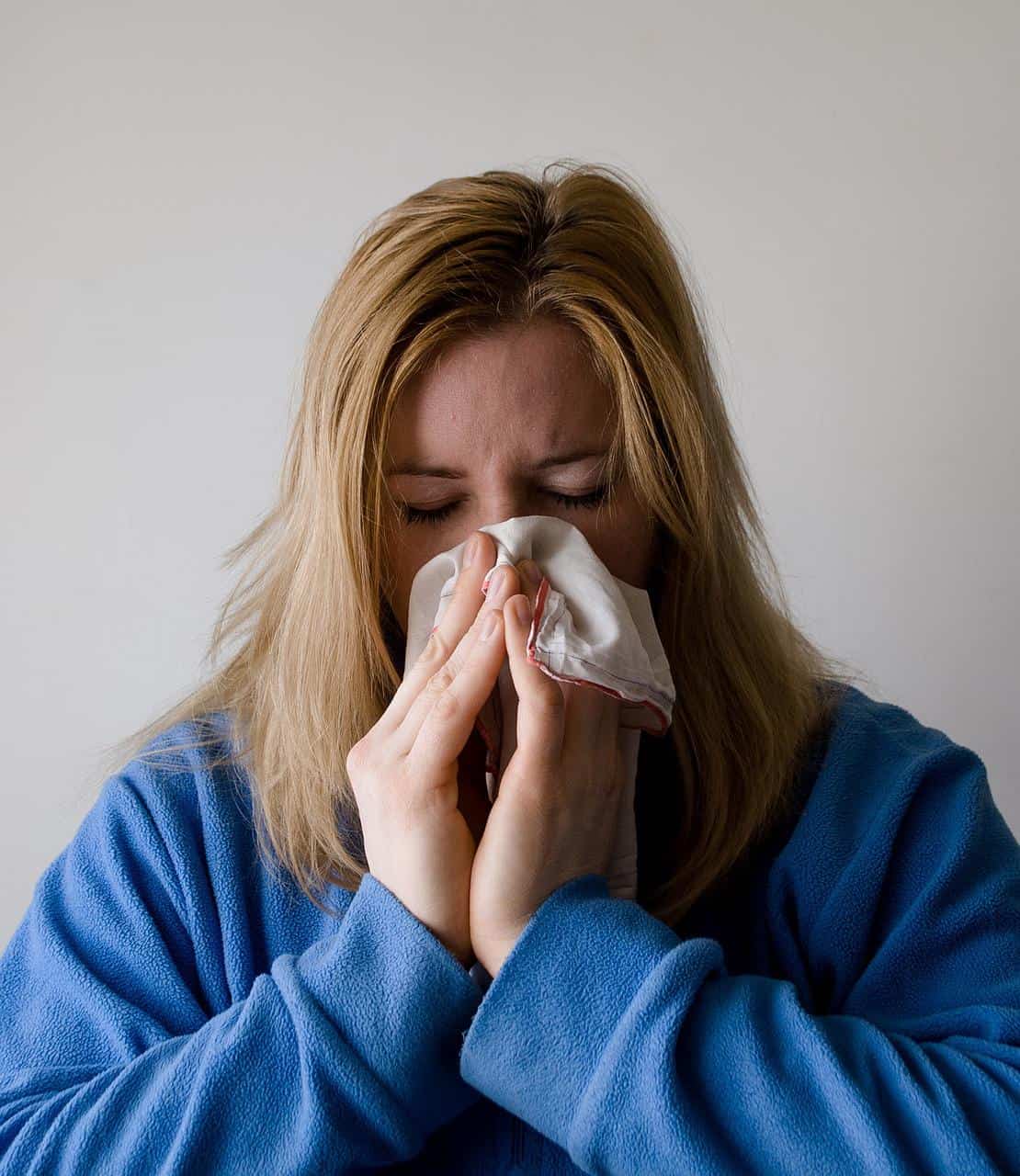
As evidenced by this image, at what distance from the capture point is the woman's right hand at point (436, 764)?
969 millimetres

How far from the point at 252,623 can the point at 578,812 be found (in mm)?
473

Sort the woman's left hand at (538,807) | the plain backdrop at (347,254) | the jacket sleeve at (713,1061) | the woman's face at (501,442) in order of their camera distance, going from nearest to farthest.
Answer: the jacket sleeve at (713,1061) → the woman's left hand at (538,807) → the woman's face at (501,442) → the plain backdrop at (347,254)

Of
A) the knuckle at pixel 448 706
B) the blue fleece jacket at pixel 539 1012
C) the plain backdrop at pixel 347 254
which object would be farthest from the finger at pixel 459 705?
the plain backdrop at pixel 347 254

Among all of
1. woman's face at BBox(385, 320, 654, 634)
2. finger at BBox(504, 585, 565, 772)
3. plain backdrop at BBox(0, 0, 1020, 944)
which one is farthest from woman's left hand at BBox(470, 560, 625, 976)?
plain backdrop at BBox(0, 0, 1020, 944)

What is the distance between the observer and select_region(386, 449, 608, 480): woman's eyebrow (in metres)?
1.08

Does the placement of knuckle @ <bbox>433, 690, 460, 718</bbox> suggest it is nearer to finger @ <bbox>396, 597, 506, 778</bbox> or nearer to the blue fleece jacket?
finger @ <bbox>396, 597, 506, 778</bbox>

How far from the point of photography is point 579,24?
1.53m

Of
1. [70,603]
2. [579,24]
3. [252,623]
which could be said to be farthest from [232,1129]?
[579,24]

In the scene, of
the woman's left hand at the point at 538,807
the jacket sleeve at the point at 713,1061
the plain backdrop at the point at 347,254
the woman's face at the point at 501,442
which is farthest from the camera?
the plain backdrop at the point at 347,254

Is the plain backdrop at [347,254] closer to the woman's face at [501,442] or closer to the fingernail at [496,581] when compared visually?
the woman's face at [501,442]

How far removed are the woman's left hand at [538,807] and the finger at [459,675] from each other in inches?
0.6

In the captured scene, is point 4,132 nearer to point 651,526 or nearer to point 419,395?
point 419,395

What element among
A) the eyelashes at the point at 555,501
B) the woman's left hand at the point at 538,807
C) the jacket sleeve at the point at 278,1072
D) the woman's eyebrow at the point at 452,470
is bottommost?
the jacket sleeve at the point at 278,1072

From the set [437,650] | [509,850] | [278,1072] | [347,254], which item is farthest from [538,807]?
[347,254]
